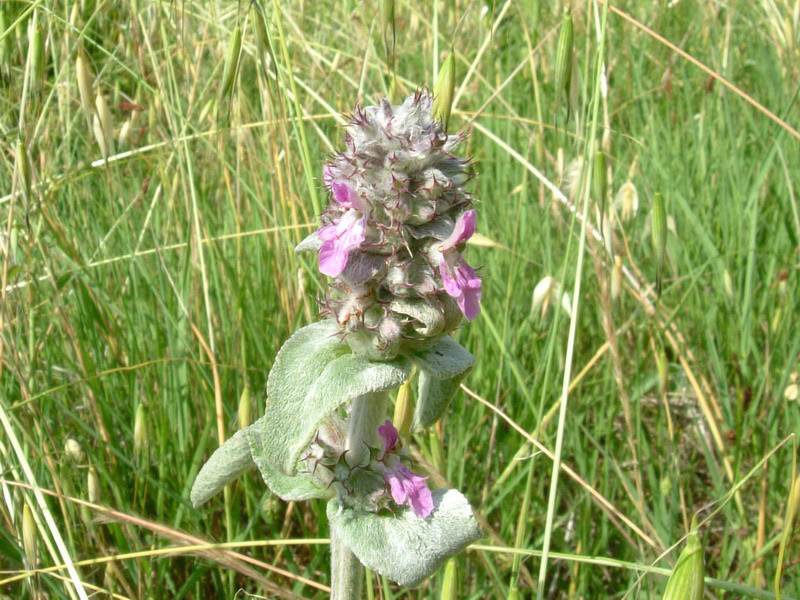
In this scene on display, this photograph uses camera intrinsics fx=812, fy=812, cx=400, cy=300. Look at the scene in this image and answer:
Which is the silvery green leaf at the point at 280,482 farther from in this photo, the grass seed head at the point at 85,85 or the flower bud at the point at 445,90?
the grass seed head at the point at 85,85

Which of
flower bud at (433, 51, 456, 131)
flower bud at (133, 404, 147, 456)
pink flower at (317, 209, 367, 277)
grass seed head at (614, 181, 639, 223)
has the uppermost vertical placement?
flower bud at (433, 51, 456, 131)

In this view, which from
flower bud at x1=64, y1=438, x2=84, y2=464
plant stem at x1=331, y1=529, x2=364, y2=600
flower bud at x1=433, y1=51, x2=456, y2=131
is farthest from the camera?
flower bud at x1=64, y1=438, x2=84, y2=464

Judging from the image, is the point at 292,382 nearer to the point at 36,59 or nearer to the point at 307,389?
the point at 307,389

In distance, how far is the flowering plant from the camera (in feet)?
3.15

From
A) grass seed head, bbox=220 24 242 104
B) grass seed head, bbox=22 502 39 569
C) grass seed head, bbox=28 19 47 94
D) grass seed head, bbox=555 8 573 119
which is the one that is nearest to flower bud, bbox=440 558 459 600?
grass seed head, bbox=22 502 39 569

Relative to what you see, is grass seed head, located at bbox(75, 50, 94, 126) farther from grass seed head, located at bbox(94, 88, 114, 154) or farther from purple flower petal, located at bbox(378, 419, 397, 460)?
purple flower petal, located at bbox(378, 419, 397, 460)

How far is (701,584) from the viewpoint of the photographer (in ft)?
2.63

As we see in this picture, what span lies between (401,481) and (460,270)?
1.02 feet

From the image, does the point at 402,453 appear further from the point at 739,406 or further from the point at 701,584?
the point at 739,406

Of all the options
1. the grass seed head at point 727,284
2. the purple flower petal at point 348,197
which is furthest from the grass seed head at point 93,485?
the grass seed head at point 727,284

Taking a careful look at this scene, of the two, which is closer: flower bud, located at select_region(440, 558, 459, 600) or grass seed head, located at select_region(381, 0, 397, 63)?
flower bud, located at select_region(440, 558, 459, 600)

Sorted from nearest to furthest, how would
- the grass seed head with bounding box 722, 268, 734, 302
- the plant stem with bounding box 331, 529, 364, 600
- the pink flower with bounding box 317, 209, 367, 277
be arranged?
the pink flower with bounding box 317, 209, 367, 277 → the plant stem with bounding box 331, 529, 364, 600 → the grass seed head with bounding box 722, 268, 734, 302

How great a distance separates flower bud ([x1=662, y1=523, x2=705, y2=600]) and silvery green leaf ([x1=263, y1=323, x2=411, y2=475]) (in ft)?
1.21

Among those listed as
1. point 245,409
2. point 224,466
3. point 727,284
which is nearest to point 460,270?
point 224,466
